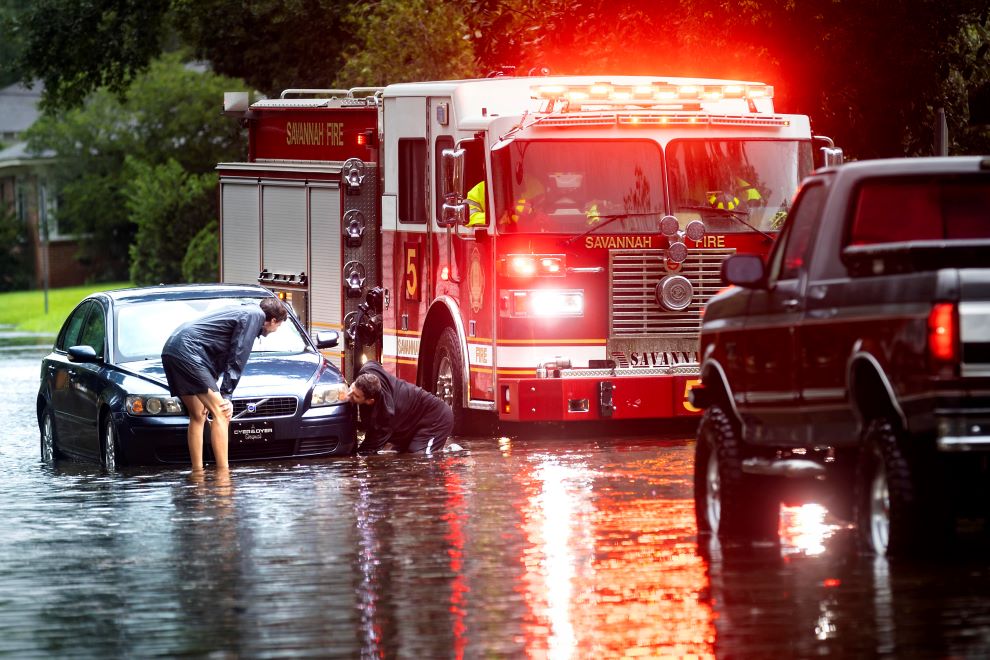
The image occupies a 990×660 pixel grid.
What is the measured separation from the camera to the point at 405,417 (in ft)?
60.0

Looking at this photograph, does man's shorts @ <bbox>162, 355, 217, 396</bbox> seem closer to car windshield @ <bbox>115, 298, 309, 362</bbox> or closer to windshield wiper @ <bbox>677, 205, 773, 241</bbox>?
car windshield @ <bbox>115, 298, 309, 362</bbox>

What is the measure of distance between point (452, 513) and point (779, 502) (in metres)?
2.49

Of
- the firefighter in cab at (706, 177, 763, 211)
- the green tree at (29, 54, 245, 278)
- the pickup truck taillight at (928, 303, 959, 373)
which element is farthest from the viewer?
the green tree at (29, 54, 245, 278)

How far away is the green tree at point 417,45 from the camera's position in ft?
106

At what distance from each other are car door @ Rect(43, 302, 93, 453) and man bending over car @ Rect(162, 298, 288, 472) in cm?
168

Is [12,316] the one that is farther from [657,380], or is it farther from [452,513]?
[452,513]

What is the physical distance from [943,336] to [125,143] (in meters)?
68.3

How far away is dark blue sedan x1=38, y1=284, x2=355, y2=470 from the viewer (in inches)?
681

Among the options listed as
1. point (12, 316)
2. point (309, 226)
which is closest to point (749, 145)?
point (309, 226)

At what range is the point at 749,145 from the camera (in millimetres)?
18828

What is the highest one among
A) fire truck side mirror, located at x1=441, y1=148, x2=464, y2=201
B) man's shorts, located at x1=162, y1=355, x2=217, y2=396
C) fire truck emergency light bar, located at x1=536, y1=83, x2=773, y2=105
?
fire truck emergency light bar, located at x1=536, y1=83, x2=773, y2=105

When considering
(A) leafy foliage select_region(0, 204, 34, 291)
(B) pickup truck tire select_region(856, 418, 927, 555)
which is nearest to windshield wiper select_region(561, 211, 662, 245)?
(B) pickup truck tire select_region(856, 418, 927, 555)

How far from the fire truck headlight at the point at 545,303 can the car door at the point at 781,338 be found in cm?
639

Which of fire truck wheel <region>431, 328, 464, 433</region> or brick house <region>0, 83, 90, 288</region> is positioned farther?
brick house <region>0, 83, 90, 288</region>
